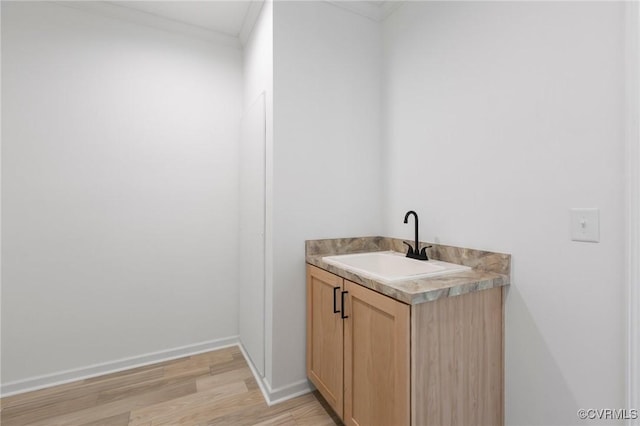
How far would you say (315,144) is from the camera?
70.9 inches

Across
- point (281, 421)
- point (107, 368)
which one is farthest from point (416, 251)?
point (107, 368)

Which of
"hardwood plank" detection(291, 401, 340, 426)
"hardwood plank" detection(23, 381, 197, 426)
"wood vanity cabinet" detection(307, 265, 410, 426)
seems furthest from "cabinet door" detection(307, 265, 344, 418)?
"hardwood plank" detection(23, 381, 197, 426)

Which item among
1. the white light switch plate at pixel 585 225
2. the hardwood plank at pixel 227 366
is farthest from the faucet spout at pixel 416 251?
the hardwood plank at pixel 227 366

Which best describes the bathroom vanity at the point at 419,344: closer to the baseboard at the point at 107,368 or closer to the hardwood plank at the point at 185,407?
the hardwood plank at the point at 185,407

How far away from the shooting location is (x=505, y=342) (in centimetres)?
126

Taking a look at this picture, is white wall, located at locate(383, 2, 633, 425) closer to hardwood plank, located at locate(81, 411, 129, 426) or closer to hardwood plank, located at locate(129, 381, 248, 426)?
hardwood plank, located at locate(129, 381, 248, 426)

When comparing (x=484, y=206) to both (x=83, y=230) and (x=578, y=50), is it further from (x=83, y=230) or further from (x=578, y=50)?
(x=83, y=230)

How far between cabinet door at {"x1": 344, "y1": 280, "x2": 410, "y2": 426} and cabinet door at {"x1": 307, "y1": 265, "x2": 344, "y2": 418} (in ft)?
0.23

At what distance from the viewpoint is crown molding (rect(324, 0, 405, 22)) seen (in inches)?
73.9

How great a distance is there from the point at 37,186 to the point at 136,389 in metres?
1.47

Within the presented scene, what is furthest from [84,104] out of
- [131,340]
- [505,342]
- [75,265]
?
[505,342]

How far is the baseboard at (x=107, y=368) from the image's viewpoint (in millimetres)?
1781

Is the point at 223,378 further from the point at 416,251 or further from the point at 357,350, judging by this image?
the point at 416,251

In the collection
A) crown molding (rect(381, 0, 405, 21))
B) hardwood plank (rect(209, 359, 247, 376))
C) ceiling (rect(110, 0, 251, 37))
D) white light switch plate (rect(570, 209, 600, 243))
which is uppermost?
ceiling (rect(110, 0, 251, 37))
